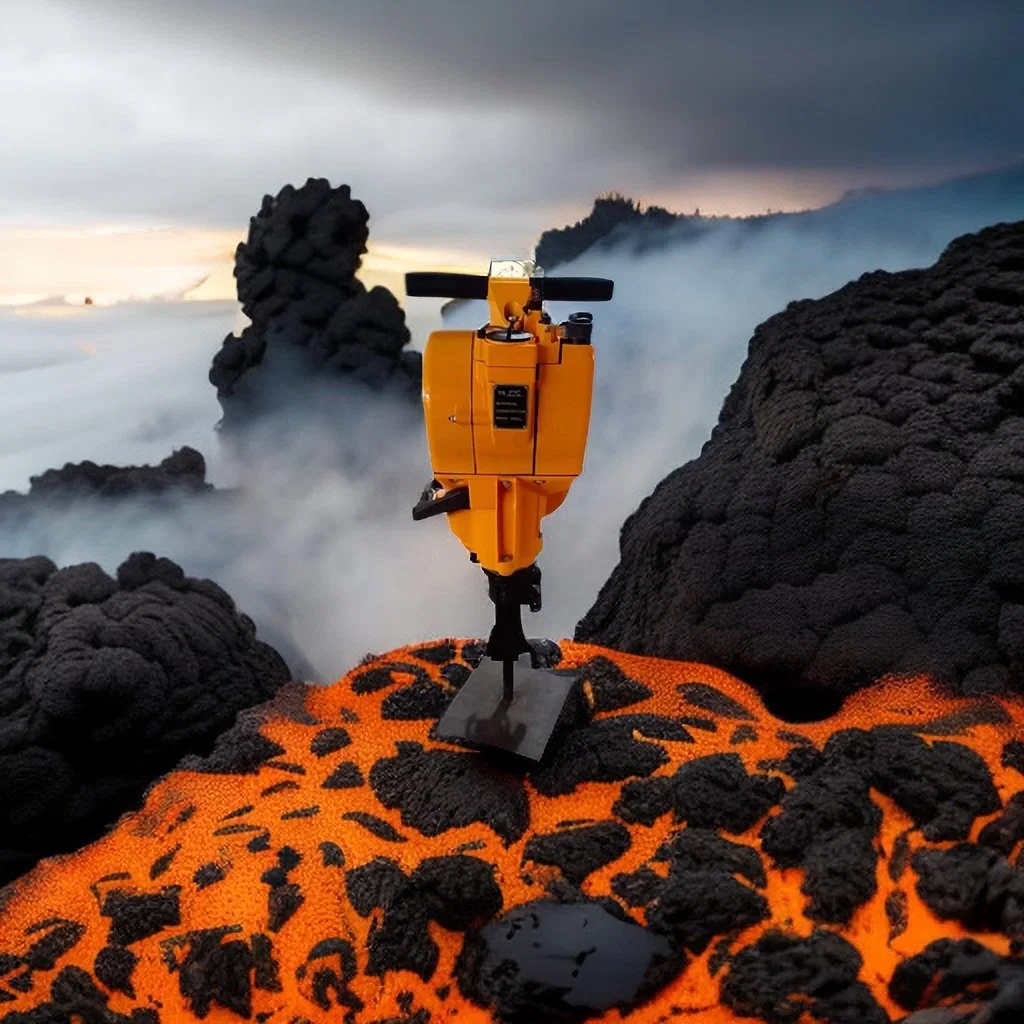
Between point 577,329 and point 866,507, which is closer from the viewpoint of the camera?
point 577,329

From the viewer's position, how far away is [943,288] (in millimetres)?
4715

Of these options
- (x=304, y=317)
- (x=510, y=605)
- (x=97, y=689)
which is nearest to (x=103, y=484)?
(x=304, y=317)

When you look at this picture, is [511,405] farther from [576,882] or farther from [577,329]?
[576,882]

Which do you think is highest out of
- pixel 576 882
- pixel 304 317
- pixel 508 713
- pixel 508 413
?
pixel 304 317

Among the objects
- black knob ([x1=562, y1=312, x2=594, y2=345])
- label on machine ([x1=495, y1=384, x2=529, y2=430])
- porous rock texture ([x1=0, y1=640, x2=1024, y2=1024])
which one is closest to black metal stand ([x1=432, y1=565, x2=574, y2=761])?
porous rock texture ([x1=0, y1=640, x2=1024, y2=1024])

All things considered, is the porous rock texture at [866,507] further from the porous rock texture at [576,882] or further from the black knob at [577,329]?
the black knob at [577,329]

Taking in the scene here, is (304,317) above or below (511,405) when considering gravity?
above

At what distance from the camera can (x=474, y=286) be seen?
9.13ft

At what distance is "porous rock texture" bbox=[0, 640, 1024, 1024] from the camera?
246 cm

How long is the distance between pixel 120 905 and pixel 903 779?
267 centimetres

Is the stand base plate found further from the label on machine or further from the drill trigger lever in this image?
the label on machine

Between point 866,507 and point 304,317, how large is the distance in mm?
7064

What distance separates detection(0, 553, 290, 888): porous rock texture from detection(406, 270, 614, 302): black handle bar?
2.51 meters

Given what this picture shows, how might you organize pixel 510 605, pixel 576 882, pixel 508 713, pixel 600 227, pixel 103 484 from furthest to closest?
pixel 103 484 → pixel 600 227 → pixel 508 713 → pixel 510 605 → pixel 576 882
